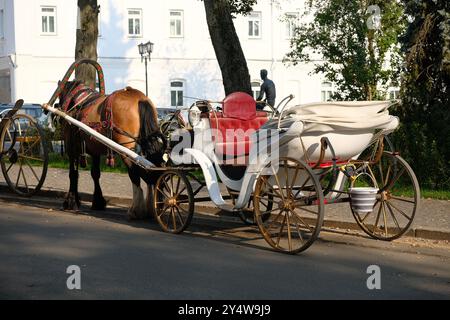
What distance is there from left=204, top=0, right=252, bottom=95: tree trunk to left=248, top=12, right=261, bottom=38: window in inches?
1212

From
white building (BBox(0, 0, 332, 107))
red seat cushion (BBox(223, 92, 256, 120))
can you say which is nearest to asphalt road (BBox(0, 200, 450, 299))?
red seat cushion (BBox(223, 92, 256, 120))

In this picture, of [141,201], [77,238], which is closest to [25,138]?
[141,201]

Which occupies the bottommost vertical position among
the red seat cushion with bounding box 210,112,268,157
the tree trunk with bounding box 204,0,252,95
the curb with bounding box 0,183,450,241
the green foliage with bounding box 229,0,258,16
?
the curb with bounding box 0,183,450,241

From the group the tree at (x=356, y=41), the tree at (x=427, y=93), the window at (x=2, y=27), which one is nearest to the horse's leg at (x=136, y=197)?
the tree at (x=427, y=93)

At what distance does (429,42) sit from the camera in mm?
16016

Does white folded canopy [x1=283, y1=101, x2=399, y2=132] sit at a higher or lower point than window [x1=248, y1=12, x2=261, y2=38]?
lower

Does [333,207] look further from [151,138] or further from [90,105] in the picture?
[90,105]

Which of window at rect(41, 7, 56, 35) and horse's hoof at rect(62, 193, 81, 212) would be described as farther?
window at rect(41, 7, 56, 35)

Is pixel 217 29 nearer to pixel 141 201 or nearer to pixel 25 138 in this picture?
pixel 25 138

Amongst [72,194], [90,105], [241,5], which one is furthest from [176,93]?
[90,105]

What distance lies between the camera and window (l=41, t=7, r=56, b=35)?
1739 inches

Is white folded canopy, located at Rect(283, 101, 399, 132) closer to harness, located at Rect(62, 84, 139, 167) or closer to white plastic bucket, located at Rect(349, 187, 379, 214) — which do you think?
white plastic bucket, located at Rect(349, 187, 379, 214)

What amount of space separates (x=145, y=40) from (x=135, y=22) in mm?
1173

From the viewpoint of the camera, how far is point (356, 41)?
28.7 metres
